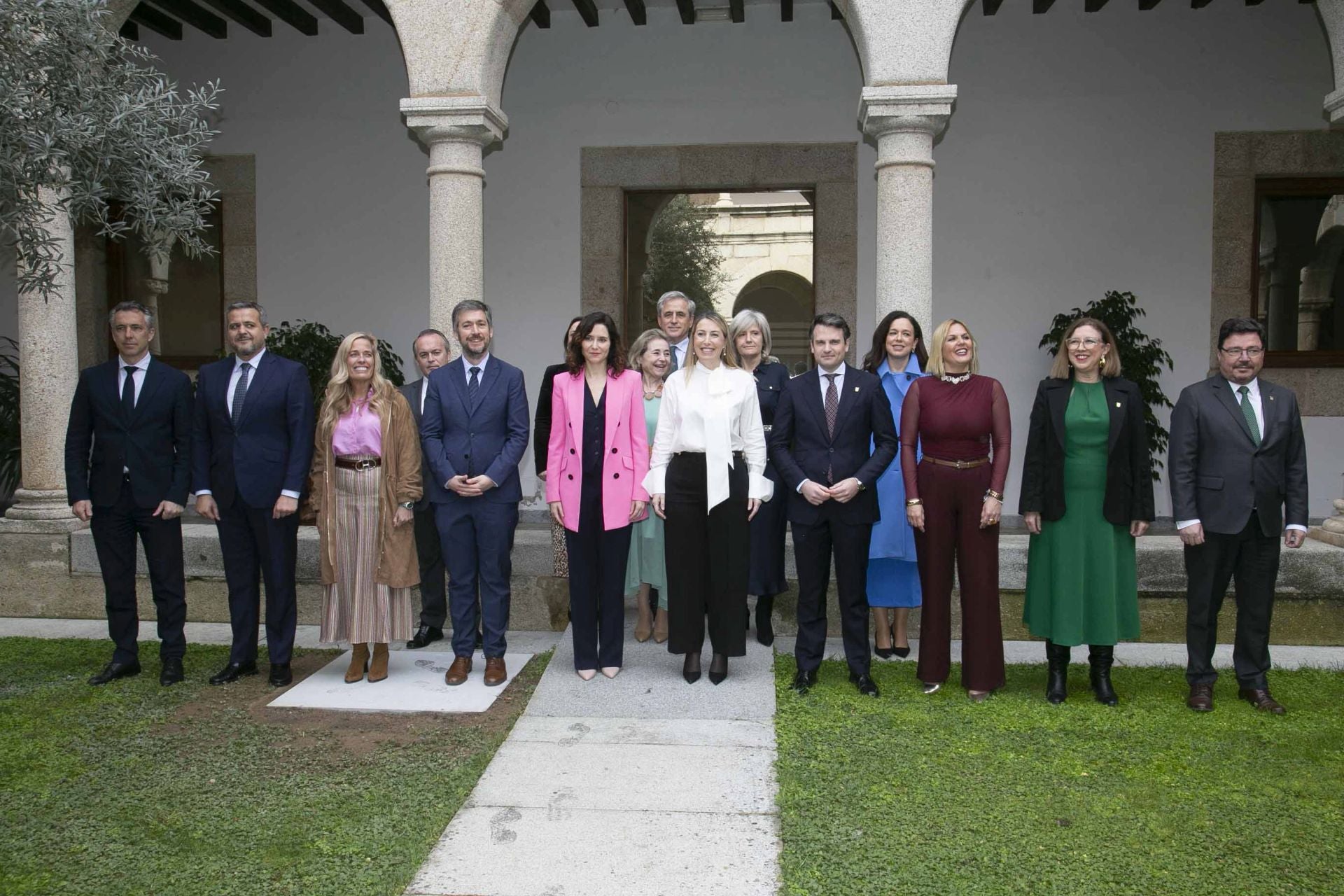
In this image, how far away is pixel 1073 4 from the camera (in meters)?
8.61

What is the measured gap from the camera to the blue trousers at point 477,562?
16.0 ft

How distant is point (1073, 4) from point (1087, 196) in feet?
5.16

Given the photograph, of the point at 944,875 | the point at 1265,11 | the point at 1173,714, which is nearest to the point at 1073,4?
the point at 1265,11

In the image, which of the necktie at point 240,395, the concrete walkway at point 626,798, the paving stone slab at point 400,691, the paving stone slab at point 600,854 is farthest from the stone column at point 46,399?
the paving stone slab at point 600,854

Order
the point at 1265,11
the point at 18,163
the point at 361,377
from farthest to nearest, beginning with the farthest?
the point at 1265,11, the point at 361,377, the point at 18,163

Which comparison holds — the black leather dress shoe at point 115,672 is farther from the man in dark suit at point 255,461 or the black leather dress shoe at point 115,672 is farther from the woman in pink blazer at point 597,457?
the woman in pink blazer at point 597,457

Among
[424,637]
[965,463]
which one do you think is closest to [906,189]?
[965,463]

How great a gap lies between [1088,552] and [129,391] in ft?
14.8

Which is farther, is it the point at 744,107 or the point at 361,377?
the point at 744,107

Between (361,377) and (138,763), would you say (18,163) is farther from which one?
(138,763)

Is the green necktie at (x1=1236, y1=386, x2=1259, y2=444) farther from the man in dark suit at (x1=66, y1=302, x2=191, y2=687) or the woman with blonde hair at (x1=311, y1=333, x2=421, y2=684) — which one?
the man in dark suit at (x1=66, y1=302, x2=191, y2=687)

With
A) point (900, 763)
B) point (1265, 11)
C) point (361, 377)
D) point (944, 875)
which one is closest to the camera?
point (944, 875)

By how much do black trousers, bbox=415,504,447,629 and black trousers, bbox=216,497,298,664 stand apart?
0.82 m

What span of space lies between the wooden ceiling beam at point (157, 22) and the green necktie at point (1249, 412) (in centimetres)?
875
